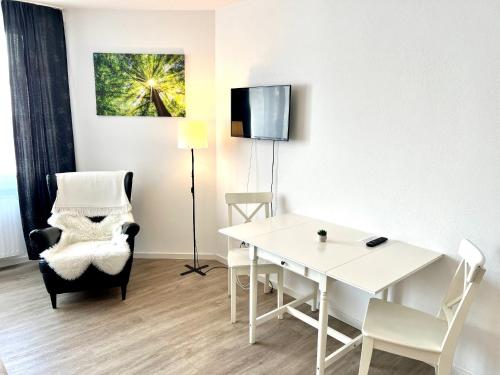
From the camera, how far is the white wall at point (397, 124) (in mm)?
1949

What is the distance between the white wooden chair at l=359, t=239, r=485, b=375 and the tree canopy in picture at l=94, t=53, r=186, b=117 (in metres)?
2.69

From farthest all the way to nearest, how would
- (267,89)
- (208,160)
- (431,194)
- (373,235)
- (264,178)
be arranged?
(208,160) < (264,178) < (267,89) < (373,235) < (431,194)

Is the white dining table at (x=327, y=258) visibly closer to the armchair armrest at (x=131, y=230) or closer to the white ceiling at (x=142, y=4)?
the armchair armrest at (x=131, y=230)

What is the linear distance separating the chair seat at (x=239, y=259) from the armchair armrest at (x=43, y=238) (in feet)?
4.98

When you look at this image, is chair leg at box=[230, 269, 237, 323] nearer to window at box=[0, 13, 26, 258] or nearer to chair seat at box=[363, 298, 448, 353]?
chair seat at box=[363, 298, 448, 353]

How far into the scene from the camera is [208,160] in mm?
3760

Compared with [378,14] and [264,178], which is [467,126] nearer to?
[378,14]

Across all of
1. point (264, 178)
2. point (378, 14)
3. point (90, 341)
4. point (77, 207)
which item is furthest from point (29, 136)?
point (378, 14)

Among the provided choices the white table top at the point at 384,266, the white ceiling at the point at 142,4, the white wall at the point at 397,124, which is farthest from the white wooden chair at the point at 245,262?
the white ceiling at the point at 142,4

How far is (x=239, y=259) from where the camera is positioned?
2.77 meters

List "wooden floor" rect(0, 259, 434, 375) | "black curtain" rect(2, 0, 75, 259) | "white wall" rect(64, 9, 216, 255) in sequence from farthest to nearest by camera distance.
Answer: "white wall" rect(64, 9, 216, 255) < "black curtain" rect(2, 0, 75, 259) < "wooden floor" rect(0, 259, 434, 375)

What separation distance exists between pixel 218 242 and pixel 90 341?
1.67 meters

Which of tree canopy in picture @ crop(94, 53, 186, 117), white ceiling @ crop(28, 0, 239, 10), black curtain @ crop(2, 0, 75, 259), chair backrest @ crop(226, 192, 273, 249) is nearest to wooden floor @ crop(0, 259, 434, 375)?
chair backrest @ crop(226, 192, 273, 249)

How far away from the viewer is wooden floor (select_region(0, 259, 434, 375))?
7.38ft
